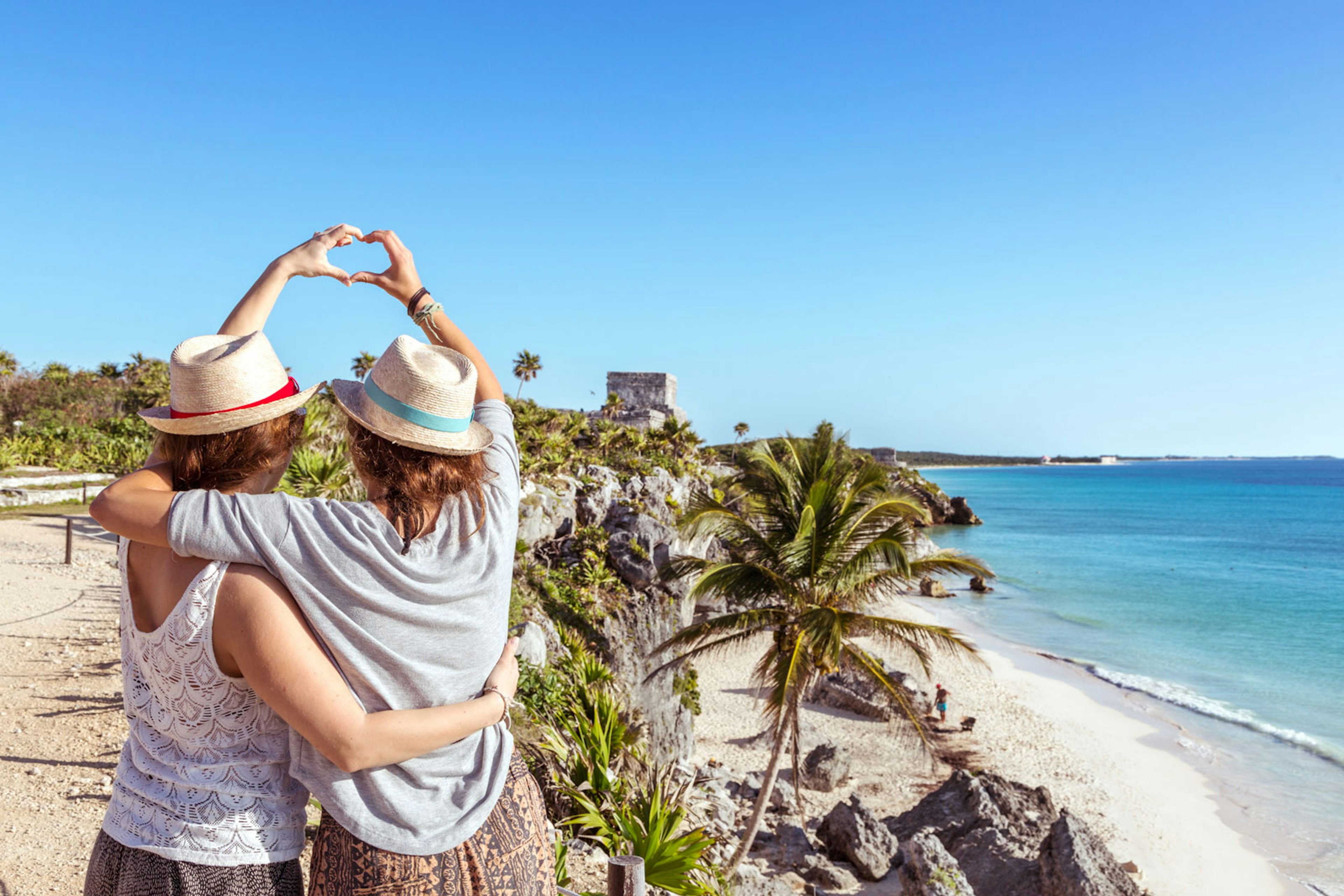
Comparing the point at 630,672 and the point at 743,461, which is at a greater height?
the point at 743,461

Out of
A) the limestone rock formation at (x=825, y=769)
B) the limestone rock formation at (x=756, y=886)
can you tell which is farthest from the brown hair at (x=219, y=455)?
the limestone rock formation at (x=825, y=769)

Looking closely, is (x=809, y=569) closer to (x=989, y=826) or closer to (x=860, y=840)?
(x=860, y=840)

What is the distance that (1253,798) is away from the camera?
16.2 metres

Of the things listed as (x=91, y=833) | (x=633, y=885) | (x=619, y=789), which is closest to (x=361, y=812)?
(x=633, y=885)

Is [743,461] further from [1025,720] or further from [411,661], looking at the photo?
[1025,720]

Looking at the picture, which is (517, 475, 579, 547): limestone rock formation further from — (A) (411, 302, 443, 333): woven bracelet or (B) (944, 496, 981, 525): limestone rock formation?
(B) (944, 496, 981, 525): limestone rock formation

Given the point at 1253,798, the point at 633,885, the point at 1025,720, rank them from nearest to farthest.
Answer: the point at 633,885 < the point at 1253,798 < the point at 1025,720

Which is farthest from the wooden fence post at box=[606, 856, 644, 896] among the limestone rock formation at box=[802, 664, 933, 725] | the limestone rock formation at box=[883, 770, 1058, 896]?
the limestone rock formation at box=[802, 664, 933, 725]

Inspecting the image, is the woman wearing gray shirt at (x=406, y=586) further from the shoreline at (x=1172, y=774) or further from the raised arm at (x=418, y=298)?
the shoreline at (x=1172, y=774)

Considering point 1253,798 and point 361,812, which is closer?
point 361,812

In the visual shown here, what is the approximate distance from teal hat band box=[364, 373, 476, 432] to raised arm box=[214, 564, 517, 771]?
36 centimetres

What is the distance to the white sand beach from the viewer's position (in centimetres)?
1320

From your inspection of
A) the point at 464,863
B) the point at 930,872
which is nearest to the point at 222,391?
the point at 464,863

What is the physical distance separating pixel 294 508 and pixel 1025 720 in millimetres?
22189
